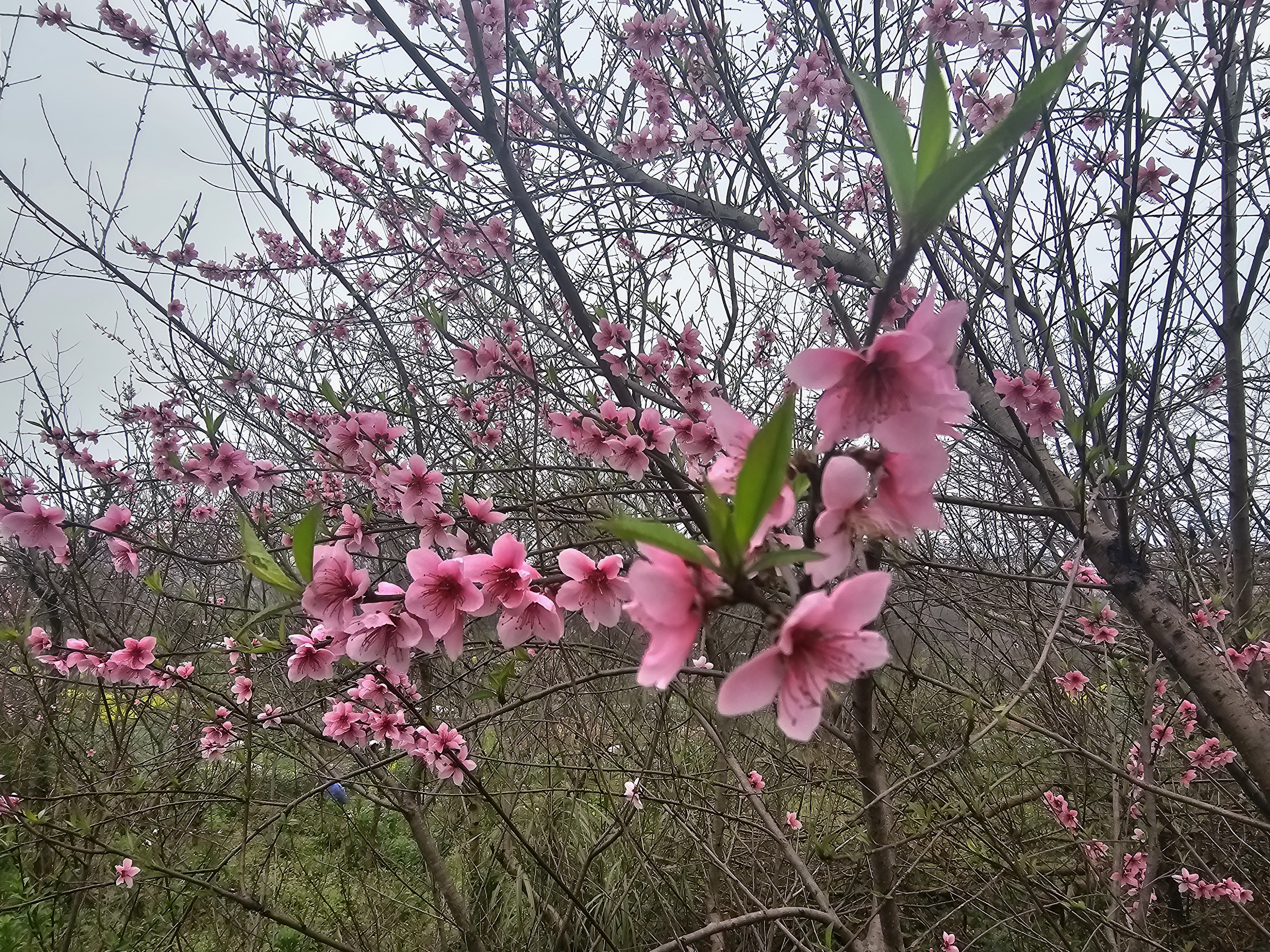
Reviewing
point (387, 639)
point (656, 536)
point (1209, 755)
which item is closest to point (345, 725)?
point (387, 639)

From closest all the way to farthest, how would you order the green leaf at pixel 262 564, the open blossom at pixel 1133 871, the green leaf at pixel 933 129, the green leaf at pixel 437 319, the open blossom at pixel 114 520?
the green leaf at pixel 933 129, the green leaf at pixel 262 564, the open blossom at pixel 114 520, the green leaf at pixel 437 319, the open blossom at pixel 1133 871

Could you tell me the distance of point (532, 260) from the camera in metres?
4.43

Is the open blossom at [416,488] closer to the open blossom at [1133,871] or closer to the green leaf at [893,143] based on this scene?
the green leaf at [893,143]

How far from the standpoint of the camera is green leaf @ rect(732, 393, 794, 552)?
1.74 feet

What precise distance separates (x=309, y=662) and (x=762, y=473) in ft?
4.97

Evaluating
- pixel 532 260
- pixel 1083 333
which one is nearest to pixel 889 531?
pixel 1083 333

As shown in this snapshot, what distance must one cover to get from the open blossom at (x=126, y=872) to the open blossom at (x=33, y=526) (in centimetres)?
172

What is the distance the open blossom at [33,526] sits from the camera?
2516 mm

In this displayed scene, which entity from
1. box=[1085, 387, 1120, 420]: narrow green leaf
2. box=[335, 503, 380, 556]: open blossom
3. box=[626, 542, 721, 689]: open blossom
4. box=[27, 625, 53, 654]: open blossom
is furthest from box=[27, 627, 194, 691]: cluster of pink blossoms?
box=[1085, 387, 1120, 420]: narrow green leaf

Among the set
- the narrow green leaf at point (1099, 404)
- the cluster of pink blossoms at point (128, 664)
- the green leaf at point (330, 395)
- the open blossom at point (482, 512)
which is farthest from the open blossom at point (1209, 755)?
the cluster of pink blossoms at point (128, 664)

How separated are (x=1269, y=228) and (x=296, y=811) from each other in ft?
23.6

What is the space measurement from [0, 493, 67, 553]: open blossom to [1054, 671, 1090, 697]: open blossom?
448 centimetres

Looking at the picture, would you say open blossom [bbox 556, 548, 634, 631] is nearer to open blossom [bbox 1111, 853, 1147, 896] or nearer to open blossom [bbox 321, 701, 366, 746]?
open blossom [bbox 321, 701, 366, 746]

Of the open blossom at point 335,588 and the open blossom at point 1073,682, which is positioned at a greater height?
the open blossom at point 335,588
